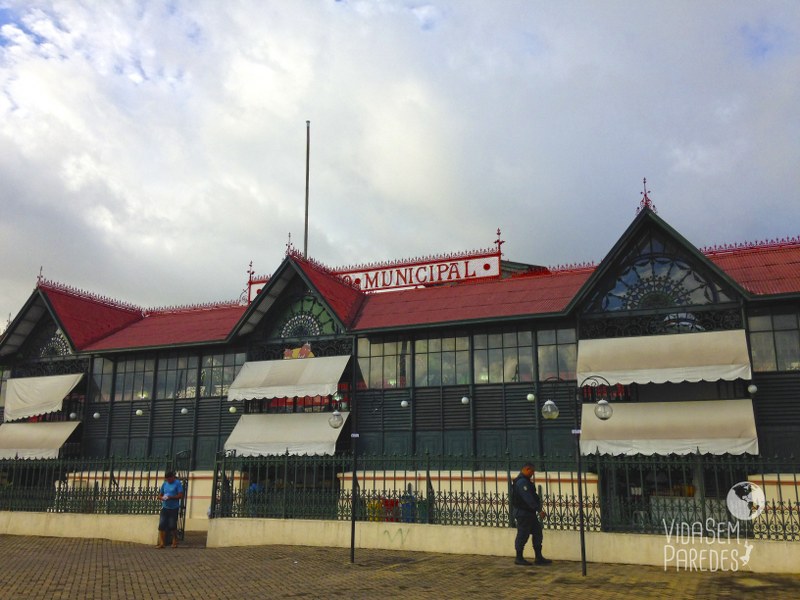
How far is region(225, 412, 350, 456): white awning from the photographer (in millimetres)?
22984

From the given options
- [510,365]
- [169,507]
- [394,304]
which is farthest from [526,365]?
[169,507]

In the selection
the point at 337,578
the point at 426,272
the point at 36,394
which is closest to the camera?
the point at 337,578

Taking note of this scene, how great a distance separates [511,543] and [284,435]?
36.5 feet

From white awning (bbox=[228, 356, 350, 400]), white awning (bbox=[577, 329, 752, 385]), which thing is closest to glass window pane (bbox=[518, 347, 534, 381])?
white awning (bbox=[577, 329, 752, 385])

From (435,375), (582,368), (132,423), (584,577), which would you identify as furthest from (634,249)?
(132,423)

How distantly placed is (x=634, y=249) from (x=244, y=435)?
46.9 feet

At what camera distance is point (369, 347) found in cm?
2430

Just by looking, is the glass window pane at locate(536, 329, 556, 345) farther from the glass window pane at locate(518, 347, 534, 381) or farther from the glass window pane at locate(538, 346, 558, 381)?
the glass window pane at locate(518, 347, 534, 381)

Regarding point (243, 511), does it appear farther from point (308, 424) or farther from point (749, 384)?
point (749, 384)

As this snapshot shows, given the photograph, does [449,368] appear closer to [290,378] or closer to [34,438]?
[290,378]

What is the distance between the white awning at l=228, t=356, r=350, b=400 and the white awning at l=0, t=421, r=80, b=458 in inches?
Result: 310

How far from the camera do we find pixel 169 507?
17.3 m

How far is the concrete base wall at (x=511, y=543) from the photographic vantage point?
1252cm

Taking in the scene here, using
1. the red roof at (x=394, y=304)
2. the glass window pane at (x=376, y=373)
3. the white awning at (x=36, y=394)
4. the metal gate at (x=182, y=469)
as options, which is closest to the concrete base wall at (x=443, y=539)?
the metal gate at (x=182, y=469)
